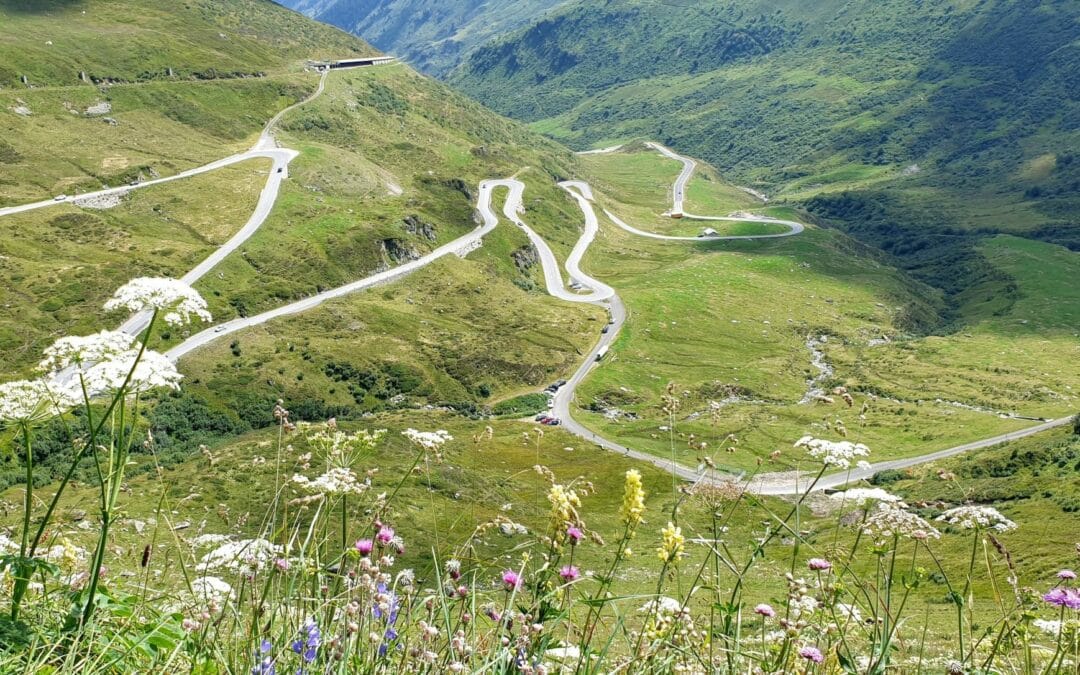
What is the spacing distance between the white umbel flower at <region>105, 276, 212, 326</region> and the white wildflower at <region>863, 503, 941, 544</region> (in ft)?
16.5

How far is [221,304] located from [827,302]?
406ft

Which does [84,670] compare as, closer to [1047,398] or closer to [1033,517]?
[1033,517]

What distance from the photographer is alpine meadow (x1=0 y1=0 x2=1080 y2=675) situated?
4719 mm

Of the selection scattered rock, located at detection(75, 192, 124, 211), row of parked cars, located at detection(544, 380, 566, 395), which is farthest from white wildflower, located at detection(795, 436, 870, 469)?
scattered rock, located at detection(75, 192, 124, 211)

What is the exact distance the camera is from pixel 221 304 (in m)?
104

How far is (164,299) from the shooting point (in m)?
5.91

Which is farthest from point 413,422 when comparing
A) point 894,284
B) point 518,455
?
point 894,284

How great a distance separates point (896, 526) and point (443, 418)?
319 ft

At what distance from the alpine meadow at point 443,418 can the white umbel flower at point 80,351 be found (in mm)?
31

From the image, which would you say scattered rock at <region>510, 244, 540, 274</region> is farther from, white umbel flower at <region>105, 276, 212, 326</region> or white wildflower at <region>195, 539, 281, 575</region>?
white wildflower at <region>195, 539, 281, 575</region>

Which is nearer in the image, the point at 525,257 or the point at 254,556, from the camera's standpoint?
the point at 254,556

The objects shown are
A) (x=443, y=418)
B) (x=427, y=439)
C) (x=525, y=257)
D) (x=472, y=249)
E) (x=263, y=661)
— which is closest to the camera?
(x=263, y=661)

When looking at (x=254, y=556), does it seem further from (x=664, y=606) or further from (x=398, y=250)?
(x=398, y=250)

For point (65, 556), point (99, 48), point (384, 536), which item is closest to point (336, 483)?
point (384, 536)
